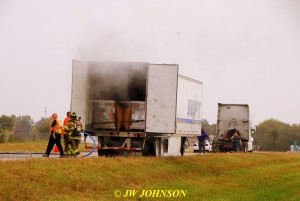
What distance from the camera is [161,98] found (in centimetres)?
2408

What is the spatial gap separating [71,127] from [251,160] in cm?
1566

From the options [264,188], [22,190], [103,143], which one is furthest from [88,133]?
[22,190]

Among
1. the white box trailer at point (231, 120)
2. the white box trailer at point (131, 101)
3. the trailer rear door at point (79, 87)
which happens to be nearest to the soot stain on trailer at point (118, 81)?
the white box trailer at point (131, 101)

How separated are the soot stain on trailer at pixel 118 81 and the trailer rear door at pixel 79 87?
15.6 inches

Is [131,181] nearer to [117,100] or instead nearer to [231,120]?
[117,100]

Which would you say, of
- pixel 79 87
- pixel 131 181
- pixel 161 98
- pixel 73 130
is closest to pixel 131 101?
pixel 161 98

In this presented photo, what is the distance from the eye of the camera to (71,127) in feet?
70.6

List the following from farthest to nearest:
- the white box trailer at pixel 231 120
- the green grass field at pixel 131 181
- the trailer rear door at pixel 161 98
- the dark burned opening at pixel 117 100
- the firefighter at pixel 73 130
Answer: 1. the white box trailer at pixel 231 120
2. the dark burned opening at pixel 117 100
3. the trailer rear door at pixel 161 98
4. the firefighter at pixel 73 130
5. the green grass field at pixel 131 181

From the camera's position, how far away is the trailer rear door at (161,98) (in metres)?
23.9

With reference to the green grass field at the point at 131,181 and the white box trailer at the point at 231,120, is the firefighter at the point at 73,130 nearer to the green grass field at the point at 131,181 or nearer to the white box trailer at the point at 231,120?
the green grass field at the point at 131,181

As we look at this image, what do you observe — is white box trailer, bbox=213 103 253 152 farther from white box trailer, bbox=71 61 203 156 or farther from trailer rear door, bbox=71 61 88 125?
trailer rear door, bbox=71 61 88 125

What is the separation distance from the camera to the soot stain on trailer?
24.4 m

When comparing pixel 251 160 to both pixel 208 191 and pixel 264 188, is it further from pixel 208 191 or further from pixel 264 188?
pixel 208 191

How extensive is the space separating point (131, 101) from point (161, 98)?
2.14m
